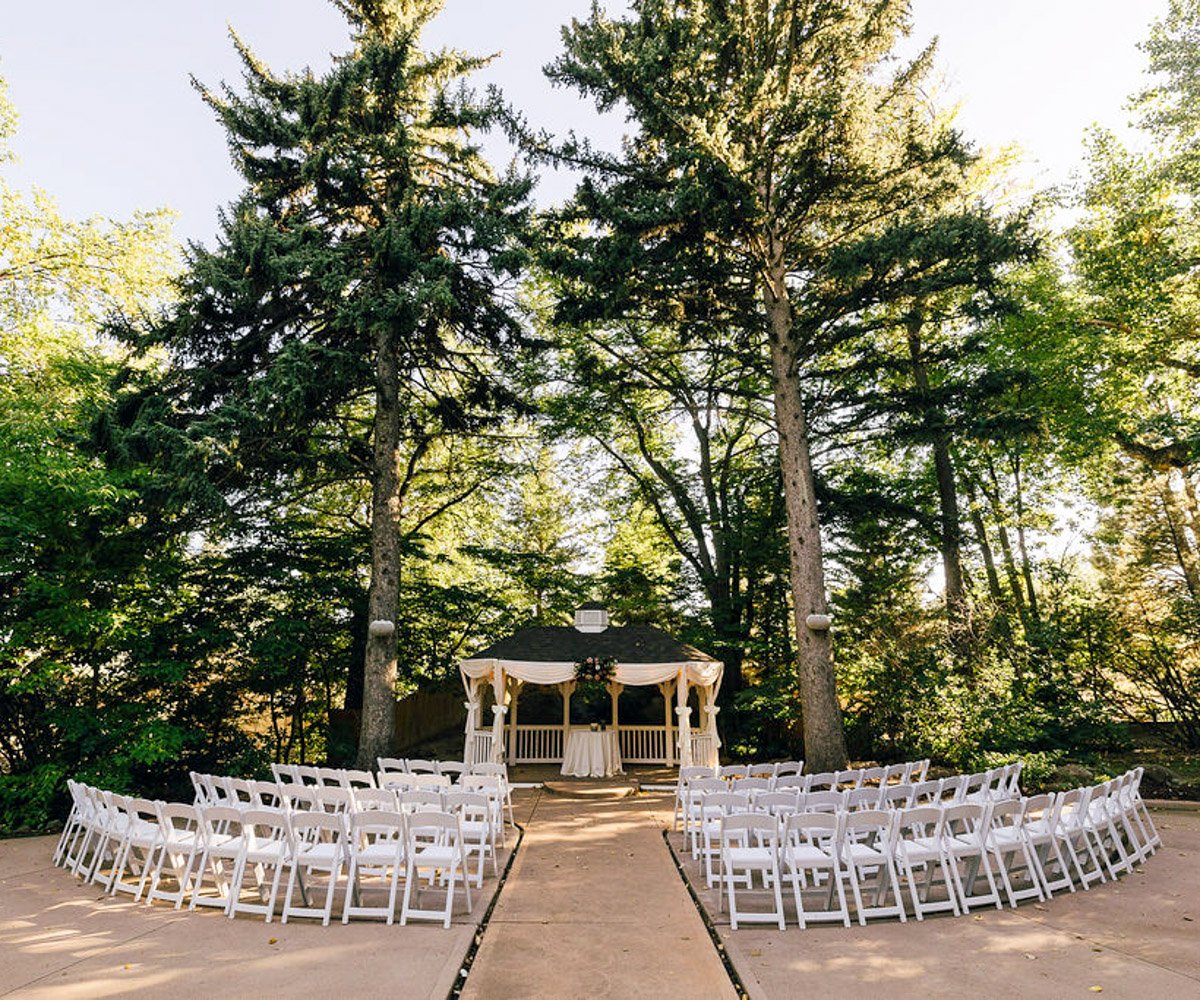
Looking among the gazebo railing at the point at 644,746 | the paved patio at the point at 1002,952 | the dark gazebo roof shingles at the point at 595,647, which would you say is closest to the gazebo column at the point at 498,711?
the dark gazebo roof shingles at the point at 595,647

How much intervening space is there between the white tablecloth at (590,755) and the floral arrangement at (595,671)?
3.96 ft

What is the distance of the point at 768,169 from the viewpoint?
458 inches

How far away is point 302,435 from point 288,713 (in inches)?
268

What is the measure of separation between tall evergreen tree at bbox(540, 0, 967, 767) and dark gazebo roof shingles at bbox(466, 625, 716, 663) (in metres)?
3.82

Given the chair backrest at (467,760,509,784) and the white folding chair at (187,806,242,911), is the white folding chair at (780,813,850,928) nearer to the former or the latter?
the chair backrest at (467,760,509,784)

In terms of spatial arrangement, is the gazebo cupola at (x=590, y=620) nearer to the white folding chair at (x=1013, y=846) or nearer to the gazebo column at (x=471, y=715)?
the gazebo column at (x=471, y=715)

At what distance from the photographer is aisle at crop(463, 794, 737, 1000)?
13.5 feet

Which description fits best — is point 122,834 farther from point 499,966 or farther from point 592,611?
point 592,611

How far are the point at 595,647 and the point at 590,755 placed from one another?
234cm

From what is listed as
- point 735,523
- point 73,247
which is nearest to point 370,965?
point 735,523

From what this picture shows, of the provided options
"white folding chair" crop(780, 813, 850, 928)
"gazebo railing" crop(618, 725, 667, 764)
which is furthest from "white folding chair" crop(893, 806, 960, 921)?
"gazebo railing" crop(618, 725, 667, 764)

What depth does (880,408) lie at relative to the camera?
12.8 metres

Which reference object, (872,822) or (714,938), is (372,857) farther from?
(872,822)

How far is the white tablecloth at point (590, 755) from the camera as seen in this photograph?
13.5 m
